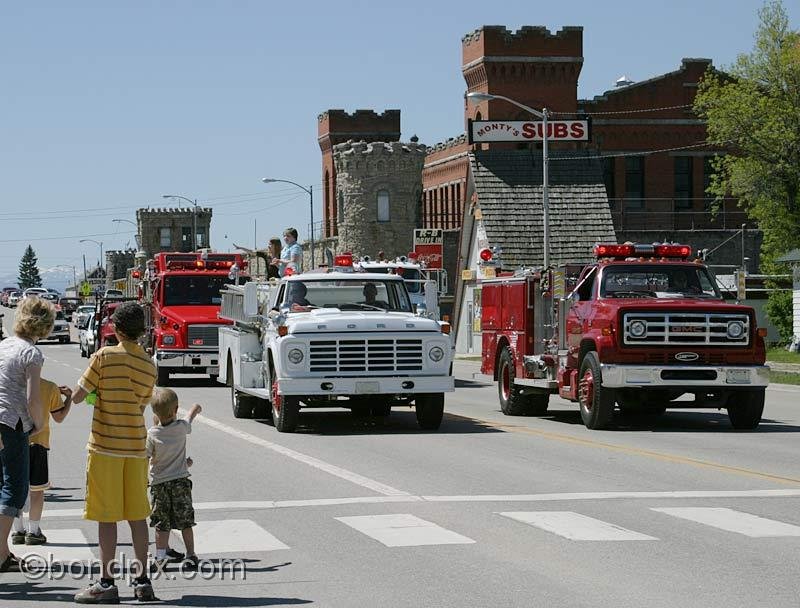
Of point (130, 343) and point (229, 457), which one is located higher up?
point (130, 343)

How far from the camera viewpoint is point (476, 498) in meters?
13.4

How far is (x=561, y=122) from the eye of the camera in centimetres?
6606

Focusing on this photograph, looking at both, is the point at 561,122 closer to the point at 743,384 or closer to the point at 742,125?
the point at 742,125

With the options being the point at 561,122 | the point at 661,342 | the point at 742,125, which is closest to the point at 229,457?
the point at 661,342

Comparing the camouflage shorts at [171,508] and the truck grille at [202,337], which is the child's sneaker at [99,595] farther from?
the truck grille at [202,337]

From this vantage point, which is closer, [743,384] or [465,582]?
[465,582]

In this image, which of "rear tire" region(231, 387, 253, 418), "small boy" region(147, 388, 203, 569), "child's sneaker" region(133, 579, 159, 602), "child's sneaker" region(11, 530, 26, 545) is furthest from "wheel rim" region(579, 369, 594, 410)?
"child's sneaker" region(133, 579, 159, 602)

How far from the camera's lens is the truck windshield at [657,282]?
21562 millimetres

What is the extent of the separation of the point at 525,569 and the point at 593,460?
7164 mm

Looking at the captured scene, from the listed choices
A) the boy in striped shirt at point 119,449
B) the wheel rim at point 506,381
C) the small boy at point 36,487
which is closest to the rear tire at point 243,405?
the wheel rim at point 506,381

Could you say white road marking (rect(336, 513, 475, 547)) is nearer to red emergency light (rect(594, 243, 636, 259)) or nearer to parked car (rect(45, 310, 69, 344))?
red emergency light (rect(594, 243, 636, 259))

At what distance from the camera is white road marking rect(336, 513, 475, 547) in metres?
10.8

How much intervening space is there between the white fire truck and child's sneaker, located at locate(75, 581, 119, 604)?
11.1 metres

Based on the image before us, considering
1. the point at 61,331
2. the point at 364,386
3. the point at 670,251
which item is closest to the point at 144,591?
the point at 364,386
